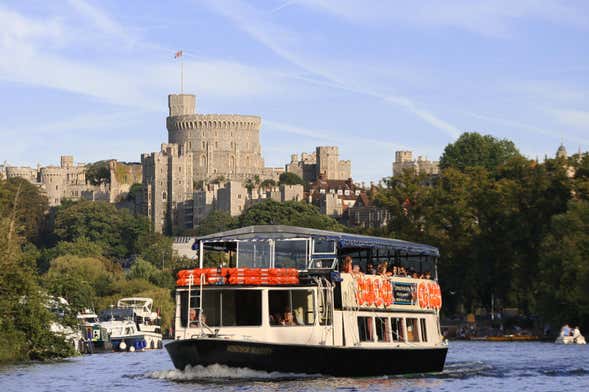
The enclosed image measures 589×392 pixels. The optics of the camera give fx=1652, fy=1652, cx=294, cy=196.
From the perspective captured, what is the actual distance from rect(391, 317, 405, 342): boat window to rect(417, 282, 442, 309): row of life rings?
5.06ft

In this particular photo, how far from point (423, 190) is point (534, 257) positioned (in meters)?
19.1

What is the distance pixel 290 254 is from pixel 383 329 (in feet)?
17.0

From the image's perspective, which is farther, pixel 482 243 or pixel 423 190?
pixel 423 190

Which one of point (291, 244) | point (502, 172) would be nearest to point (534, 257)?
point (502, 172)

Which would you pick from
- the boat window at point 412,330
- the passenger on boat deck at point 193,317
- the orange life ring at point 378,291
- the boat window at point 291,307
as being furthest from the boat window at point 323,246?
the boat window at point 412,330

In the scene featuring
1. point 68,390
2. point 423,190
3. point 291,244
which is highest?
point 423,190

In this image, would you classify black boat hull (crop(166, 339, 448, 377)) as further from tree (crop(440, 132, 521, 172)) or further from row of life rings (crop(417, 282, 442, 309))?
tree (crop(440, 132, 521, 172))

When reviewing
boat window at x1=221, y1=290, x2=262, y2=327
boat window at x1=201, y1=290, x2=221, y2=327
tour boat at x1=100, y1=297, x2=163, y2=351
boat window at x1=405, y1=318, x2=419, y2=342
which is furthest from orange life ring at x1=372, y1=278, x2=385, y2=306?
tour boat at x1=100, y1=297, x2=163, y2=351

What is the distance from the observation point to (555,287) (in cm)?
10094

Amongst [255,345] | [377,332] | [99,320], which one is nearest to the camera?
[255,345]

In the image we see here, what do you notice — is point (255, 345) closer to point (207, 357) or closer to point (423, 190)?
point (207, 357)

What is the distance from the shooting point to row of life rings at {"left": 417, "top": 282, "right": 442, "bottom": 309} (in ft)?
206

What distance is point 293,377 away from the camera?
5522cm

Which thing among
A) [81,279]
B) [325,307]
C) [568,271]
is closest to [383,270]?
[325,307]
